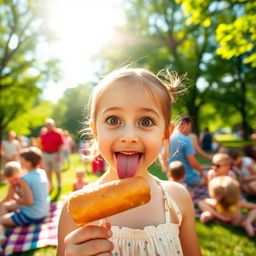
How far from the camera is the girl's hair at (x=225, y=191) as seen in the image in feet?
16.3

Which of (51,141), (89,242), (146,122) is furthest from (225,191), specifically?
(51,141)

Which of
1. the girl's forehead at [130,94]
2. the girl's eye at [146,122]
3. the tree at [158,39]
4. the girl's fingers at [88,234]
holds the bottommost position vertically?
the girl's fingers at [88,234]

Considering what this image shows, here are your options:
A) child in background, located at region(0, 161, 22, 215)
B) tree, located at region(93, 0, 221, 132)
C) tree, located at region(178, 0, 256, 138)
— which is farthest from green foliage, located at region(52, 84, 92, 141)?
child in background, located at region(0, 161, 22, 215)

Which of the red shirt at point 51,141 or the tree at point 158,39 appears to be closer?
the red shirt at point 51,141

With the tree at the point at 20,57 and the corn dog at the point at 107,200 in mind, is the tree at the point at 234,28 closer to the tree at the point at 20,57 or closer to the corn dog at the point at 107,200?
the corn dog at the point at 107,200

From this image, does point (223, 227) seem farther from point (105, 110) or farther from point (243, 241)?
point (105, 110)

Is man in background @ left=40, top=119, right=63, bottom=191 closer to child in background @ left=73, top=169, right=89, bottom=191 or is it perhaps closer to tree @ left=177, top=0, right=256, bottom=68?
child in background @ left=73, top=169, right=89, bottom=191

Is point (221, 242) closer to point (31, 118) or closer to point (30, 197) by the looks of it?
point (30, 197)

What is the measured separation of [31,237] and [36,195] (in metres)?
0.88

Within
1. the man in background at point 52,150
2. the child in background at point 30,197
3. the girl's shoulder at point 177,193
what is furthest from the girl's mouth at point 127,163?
the man in background at point 52,150

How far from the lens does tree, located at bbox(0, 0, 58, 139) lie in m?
17.1

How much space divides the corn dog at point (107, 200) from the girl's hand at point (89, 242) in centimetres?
6

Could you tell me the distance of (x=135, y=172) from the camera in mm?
1396

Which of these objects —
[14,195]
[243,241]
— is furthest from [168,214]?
[14,195]
